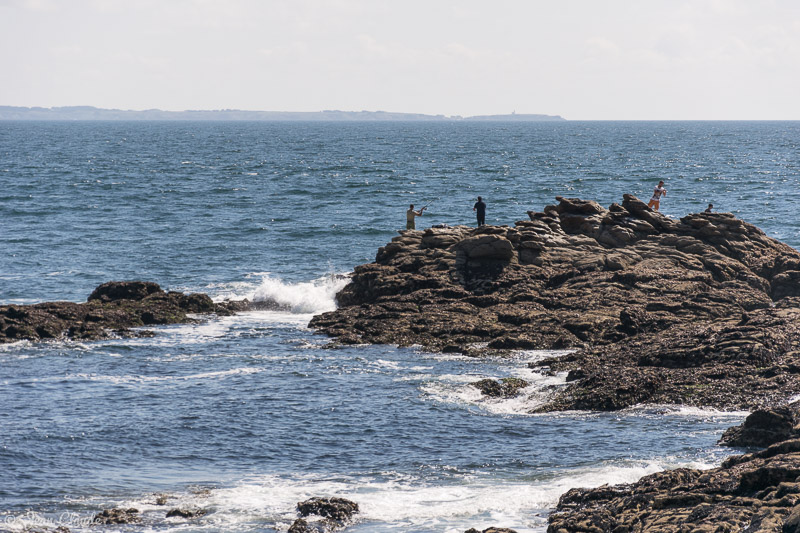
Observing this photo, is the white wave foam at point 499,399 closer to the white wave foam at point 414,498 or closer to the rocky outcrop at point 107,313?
the white wave foam at point 414,498

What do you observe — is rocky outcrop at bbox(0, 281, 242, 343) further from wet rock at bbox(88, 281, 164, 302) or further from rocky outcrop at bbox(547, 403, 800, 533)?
rocky outcrop at bbox(547, 403, 800, 533)

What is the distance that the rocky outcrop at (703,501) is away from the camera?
13117 millimetres

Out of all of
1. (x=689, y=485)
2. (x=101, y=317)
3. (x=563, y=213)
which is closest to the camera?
(x=689, y=485)

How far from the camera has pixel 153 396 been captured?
81.5 feet

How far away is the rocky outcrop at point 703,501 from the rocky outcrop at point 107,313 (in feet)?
67.2

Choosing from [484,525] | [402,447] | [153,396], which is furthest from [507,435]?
[153,396]

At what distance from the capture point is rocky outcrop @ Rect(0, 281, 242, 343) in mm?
31219

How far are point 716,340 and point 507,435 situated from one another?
306 inches

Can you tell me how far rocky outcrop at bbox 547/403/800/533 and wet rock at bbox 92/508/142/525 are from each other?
7.50 m

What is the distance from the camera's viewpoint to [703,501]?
14.5 meters

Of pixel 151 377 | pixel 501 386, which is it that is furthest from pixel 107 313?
pixel 501 386

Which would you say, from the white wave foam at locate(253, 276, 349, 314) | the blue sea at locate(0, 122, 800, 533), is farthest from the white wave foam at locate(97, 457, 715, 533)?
the white wave foam at locate(253, 276, 349, 314)

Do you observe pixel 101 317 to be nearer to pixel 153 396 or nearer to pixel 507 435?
pixel 153 396

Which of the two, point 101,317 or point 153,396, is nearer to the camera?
point 153,396
